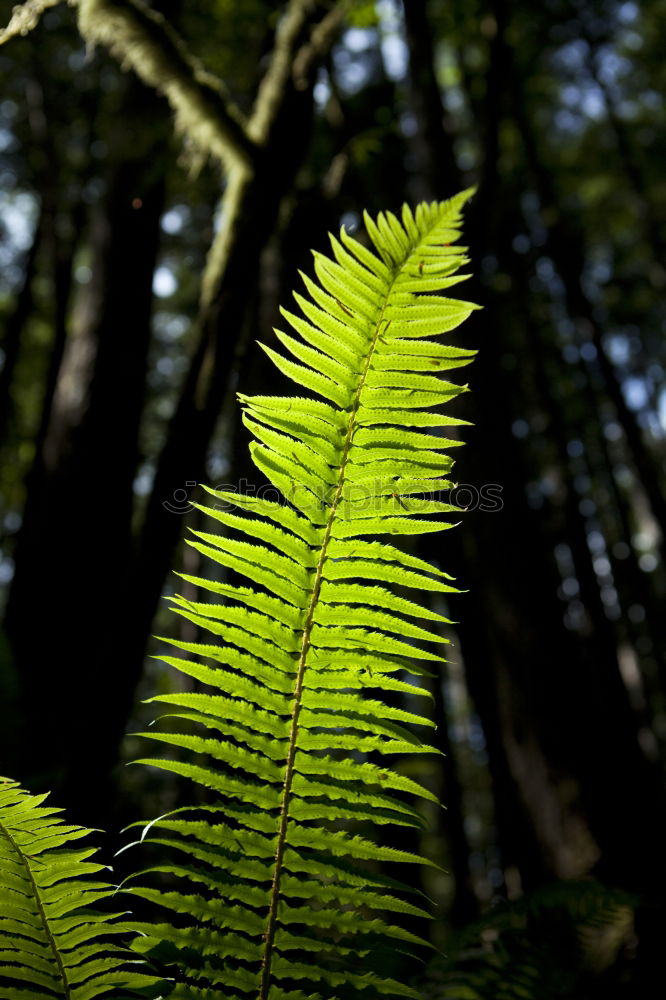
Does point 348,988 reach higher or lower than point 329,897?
lower

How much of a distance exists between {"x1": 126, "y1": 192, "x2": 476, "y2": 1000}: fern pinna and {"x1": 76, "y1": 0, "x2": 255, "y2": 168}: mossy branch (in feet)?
4.26

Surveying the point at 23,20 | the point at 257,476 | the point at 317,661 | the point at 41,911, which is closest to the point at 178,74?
the point at 23,20

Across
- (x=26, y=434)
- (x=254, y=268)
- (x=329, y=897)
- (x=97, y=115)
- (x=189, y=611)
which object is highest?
(x=97, y=115)

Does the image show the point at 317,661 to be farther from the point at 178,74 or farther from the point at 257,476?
the point at 178,74

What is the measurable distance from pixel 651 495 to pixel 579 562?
4.07 feet

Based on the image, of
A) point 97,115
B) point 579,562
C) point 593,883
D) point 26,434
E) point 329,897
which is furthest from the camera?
point 26,434

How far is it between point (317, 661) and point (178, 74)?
2018 millimetres

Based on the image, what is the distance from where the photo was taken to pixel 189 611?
1.04m

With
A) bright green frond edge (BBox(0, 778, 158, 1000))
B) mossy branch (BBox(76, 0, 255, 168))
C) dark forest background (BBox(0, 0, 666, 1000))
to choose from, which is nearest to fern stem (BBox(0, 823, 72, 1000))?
bright green frond edge (BBox(0, 778, 158, 1000))

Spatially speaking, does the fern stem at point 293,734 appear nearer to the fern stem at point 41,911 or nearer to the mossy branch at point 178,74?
the fern stem at point 41,911

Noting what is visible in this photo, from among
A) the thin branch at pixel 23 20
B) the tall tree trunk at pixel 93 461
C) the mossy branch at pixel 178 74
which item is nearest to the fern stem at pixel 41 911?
the thin branch at pixel 23 20

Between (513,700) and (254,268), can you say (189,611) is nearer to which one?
(254,268)

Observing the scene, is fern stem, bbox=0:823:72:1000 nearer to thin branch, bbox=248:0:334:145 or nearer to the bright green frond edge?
the bright green frond edge

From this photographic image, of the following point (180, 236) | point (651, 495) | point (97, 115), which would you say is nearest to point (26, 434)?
point (180, 236)
